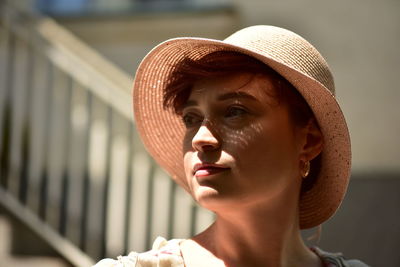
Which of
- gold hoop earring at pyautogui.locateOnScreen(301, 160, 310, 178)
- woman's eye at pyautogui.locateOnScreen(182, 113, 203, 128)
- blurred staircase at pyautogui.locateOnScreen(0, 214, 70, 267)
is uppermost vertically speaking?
woman's eye at pyautogui.locateOnScreen(182, 113, 203, 128)

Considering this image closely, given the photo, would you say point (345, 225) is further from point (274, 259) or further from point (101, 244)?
point (274, 259)

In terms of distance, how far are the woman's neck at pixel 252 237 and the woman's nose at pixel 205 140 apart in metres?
0.17

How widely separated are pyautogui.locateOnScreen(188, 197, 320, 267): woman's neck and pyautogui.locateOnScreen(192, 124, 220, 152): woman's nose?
172 millimetres

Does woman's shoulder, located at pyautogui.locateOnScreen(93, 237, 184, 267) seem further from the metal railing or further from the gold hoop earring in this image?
the metal railing

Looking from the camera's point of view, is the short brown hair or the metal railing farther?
the metal railing

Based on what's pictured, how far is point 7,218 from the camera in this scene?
14.2 ft

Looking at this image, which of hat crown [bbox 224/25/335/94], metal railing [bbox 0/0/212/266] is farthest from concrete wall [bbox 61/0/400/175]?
hat crown [bbox 224/25/335/94]

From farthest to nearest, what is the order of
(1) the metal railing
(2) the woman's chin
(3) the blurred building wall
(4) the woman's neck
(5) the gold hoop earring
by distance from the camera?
1. (3) the blurred building wall
2. (1) the metal railing
3. (5) the gold hoop earring
4. (4) the woman's neck
5. (2) the woman's chin

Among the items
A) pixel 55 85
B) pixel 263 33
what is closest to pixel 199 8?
pixel 55 85

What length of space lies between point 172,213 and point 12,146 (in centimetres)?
99

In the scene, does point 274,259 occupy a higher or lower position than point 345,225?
higher

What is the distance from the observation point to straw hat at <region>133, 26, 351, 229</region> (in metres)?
1.92

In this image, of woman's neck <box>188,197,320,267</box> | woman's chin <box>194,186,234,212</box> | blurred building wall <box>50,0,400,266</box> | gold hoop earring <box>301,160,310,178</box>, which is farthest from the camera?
blurred building wall <box>50,0,400,266</box>

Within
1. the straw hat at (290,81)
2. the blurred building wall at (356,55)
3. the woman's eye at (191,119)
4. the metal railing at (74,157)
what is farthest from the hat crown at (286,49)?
the blurred building wall at (356,55)
